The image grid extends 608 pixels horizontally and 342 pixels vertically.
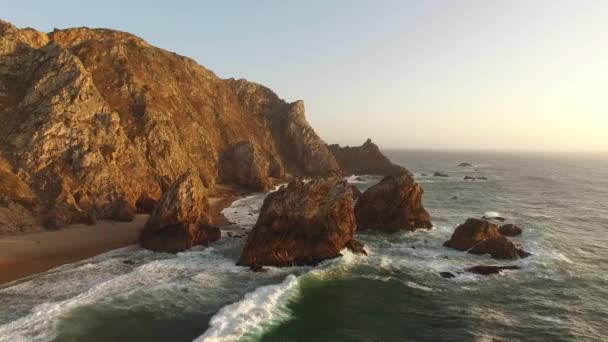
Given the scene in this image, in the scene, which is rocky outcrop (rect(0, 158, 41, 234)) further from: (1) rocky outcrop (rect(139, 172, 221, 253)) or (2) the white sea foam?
(2) the white sea foam

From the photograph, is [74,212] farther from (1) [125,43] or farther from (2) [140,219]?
(1) [125,43]

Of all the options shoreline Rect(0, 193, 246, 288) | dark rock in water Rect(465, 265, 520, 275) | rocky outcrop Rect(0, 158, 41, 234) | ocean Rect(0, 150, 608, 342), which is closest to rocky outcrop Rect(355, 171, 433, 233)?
ocean Rect(0, 150, 608, 342)

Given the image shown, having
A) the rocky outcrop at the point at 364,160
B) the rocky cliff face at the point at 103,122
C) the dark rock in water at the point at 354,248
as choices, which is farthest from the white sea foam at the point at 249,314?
the rocky outcrop at the point at 364,160

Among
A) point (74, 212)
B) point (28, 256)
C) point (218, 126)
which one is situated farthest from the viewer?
point (218, 126)

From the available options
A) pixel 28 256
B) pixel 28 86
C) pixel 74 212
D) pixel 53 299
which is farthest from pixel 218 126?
pixel 53 299

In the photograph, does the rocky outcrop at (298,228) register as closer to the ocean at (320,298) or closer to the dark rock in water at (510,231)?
the ocean at (320,298)

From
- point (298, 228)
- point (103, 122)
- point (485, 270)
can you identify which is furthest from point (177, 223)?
point (485, 270)

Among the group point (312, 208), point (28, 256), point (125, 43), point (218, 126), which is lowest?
point (28, 256)
